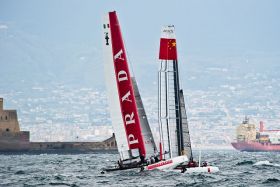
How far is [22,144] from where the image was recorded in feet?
438

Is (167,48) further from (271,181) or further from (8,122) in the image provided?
(8,122)

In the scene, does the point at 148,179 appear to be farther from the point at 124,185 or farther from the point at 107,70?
the point at 107,70

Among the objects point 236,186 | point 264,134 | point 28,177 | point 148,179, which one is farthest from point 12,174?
point 264,134

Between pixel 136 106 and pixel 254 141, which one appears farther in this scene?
pixel 254 141

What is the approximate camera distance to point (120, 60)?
51.9 m

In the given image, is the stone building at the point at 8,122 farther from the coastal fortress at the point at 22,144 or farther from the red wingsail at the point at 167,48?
the red wingsail at the point at 167,48

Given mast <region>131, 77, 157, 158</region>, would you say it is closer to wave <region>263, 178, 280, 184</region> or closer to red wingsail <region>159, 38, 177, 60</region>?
red wingsail <region>159, 38, 177, 60</region>

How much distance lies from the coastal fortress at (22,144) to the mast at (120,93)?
8067cm

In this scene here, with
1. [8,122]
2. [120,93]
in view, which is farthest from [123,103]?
[8,122]

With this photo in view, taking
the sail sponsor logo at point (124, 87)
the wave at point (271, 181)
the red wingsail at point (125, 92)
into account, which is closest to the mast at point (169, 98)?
the red wingsail at point (125, 92)

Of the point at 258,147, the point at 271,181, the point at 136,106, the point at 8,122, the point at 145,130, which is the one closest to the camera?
the point at 271,181

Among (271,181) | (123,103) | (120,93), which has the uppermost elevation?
(120,93)

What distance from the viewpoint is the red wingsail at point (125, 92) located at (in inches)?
2037

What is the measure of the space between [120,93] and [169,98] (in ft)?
8.27
